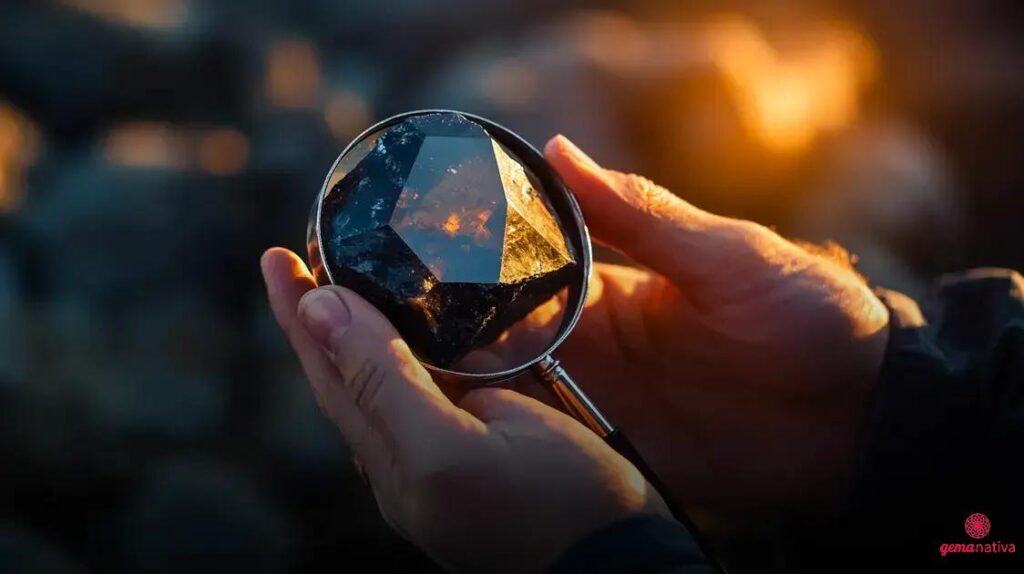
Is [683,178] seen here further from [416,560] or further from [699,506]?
[416,560]

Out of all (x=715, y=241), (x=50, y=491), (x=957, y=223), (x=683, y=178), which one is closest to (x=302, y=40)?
(x=683, y=178)

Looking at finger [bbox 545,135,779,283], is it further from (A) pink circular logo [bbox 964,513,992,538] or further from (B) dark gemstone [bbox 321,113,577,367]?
(A) pink circular logo [bbox 964,513,992,538]

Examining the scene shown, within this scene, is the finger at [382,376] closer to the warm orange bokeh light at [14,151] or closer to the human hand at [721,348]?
the human hand at [721,348]

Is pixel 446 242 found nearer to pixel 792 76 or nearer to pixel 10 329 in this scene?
pixel 10 329

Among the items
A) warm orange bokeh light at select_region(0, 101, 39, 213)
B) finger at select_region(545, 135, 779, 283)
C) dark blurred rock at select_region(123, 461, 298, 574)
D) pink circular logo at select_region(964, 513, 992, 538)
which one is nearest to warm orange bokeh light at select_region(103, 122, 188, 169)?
warm orange bokeh light at select_region(0, 101, 39, 213)

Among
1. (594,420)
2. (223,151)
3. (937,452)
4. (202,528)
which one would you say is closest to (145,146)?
(223,151)

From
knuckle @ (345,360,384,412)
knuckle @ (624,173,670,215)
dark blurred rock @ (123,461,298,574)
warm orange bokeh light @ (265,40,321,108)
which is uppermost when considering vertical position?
warm orange bokeh light @ (265,40,321,108)
